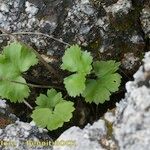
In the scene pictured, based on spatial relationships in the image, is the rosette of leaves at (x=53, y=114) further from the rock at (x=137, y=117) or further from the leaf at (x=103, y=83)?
the rock at (x=137, y=117)

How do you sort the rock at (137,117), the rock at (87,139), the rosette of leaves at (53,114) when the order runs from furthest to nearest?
the rosette of leaves at (53,114) → the rock at (87,139) → the rock at (137,117)

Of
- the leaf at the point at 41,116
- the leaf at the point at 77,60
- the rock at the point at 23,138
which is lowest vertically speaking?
the rock at the point at 23,138

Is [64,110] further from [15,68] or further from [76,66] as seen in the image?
[15,68]

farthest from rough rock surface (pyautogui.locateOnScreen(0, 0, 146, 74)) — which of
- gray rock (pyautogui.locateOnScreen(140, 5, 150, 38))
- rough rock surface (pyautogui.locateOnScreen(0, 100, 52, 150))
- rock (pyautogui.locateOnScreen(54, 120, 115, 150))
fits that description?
rock (pyautogui.locateOnScreen(54, 120, 115, 150))

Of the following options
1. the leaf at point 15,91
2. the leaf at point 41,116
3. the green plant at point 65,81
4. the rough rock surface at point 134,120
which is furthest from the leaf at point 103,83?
the rough rock surface at point 134,120

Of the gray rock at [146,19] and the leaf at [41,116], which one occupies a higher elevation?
the gray rock at [146,19]

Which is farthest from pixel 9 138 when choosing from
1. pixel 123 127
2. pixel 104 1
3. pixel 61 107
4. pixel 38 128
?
pixel 104 1
